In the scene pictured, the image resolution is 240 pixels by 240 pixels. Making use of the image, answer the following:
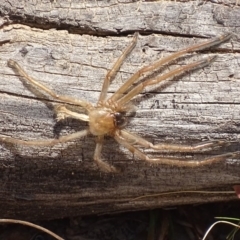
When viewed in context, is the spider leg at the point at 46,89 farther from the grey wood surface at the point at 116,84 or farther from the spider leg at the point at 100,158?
the spider leg at the point at 100,158

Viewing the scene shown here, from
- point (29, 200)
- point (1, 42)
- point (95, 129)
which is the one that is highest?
point (1, 42)

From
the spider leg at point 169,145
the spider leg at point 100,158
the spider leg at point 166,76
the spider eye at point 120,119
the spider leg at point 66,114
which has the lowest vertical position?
the spider leg at point 100,158

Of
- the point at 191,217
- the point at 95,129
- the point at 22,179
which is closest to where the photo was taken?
the point at 95,129

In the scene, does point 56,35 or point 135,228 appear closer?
point 56,35

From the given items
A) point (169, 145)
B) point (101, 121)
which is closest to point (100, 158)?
point (101, 121)

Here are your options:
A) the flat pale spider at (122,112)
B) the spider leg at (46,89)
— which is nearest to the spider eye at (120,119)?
the flat pale spider at (122,112)

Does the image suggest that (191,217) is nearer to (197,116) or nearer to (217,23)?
(197,116)

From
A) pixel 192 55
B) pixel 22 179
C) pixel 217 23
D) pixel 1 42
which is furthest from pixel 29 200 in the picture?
pixel 217 23
